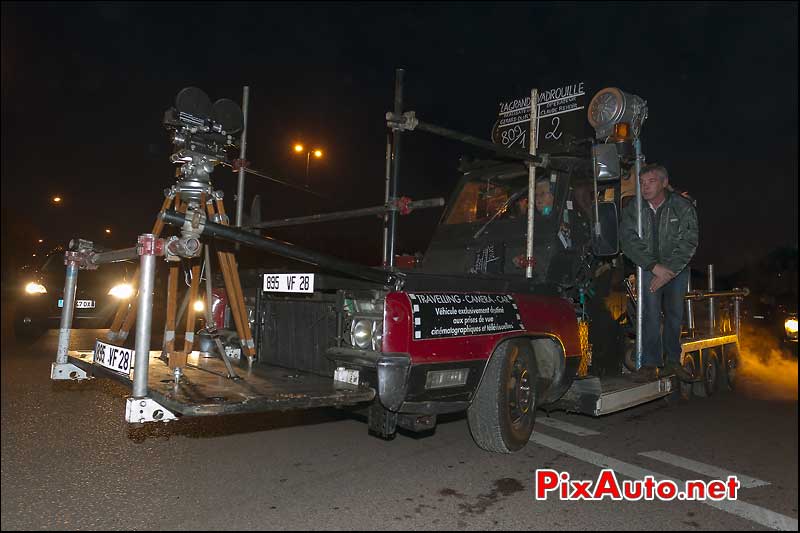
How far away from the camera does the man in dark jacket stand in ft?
17.8

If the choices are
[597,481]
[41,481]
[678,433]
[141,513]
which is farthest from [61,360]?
[678,433]

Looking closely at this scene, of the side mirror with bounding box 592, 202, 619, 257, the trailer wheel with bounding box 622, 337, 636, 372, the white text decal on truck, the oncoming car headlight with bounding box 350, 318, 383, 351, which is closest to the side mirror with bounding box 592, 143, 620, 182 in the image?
the side mirror with bounding box 592, 202, 619, 257

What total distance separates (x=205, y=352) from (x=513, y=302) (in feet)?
8.88

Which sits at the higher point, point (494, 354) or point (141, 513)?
point (494, 354)

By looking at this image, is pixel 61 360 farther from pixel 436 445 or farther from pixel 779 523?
pixel 779 523

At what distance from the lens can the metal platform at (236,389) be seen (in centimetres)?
309

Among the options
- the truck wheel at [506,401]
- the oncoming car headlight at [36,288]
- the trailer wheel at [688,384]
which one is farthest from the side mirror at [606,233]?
the oncoming car headlight at [36,288]

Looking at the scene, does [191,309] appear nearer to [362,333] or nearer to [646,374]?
[362,333]

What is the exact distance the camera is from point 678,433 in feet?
18.9

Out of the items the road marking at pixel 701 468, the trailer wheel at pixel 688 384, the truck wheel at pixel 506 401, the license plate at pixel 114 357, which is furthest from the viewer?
the trailer wheel at pixel 688 384

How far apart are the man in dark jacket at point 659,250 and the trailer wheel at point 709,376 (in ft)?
8.37

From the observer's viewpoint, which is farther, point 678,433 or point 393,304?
point 678,433

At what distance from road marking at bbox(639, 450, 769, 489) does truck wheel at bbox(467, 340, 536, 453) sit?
1.17m

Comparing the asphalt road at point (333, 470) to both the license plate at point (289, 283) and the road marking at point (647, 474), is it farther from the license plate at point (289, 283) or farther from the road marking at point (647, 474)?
the license plate at point (289, 283)
